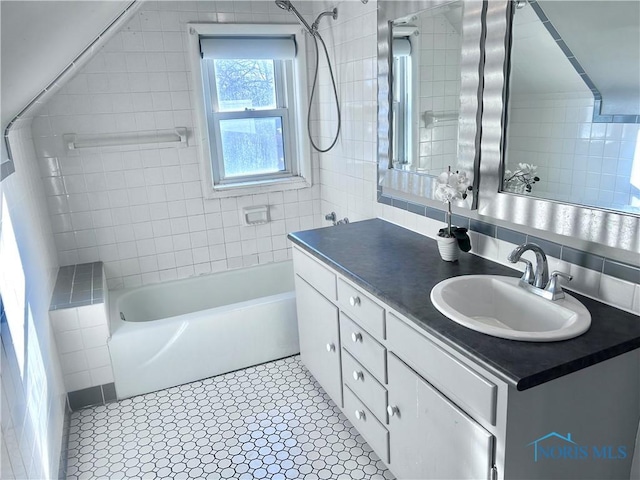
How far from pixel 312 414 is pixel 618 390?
4.81ft

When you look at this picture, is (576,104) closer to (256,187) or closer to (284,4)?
(284,4)

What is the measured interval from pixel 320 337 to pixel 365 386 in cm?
46

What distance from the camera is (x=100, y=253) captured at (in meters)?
3.10

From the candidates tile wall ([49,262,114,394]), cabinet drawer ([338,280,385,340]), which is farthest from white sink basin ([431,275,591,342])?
tile wall ([49,262,114,394])

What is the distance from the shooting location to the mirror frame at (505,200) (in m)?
1.45

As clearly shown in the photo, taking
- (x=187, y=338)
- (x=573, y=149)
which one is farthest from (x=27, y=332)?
(x=573, y=149)

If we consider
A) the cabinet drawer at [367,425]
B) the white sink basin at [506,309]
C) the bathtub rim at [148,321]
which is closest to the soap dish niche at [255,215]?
the bathtub rim at [148,321]

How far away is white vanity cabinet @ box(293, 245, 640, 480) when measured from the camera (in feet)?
4.22

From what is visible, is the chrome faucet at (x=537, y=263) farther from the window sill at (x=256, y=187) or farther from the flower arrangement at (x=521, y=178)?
the window sill at (x=256, y=187)

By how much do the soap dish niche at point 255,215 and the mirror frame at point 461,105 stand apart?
3.34 feet

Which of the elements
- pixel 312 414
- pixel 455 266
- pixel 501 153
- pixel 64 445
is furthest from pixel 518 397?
pixel 64 445

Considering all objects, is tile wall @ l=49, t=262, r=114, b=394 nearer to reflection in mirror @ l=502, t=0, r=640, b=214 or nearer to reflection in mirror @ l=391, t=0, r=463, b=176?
reflection in mirror @ l=391, t=0, r=463, b=176

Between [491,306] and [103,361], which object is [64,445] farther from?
[491,306]

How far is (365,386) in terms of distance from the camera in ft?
6.57
